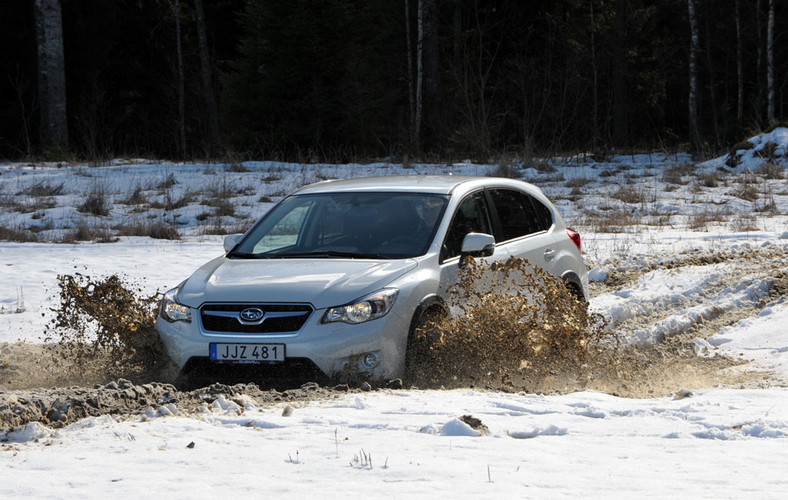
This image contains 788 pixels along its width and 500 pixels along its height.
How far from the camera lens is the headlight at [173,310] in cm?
605

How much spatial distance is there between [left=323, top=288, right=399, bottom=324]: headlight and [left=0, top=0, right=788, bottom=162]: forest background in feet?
56.0

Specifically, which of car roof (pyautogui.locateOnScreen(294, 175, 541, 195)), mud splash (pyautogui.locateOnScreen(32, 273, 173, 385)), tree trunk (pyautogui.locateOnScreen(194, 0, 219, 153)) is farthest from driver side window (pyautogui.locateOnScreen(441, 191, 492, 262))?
tree trunk (pyautogui.locateOnScreen(194, 0, 219, 153))

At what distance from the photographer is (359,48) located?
1188 inches

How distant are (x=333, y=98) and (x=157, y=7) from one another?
11.2 metres

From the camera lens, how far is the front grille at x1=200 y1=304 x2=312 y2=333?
228 inches

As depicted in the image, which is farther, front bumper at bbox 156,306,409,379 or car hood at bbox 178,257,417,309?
car hood at bbox 178,257,417,309

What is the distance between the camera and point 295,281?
5996 millimetres

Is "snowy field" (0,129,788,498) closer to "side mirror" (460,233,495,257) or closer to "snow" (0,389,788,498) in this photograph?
"snow" (0,389,788,498)

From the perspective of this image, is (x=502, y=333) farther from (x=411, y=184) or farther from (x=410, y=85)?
(x=410, y=85)

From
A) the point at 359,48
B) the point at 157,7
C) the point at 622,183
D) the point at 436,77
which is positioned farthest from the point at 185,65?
the point at 622,183

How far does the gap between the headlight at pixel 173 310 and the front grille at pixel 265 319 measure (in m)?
0.21

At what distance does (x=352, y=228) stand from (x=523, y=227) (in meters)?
1.51

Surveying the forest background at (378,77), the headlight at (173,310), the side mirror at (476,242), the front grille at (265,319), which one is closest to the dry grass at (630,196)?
the forest background at (378,77)

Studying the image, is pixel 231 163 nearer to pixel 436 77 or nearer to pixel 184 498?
A: pixel 436 77
